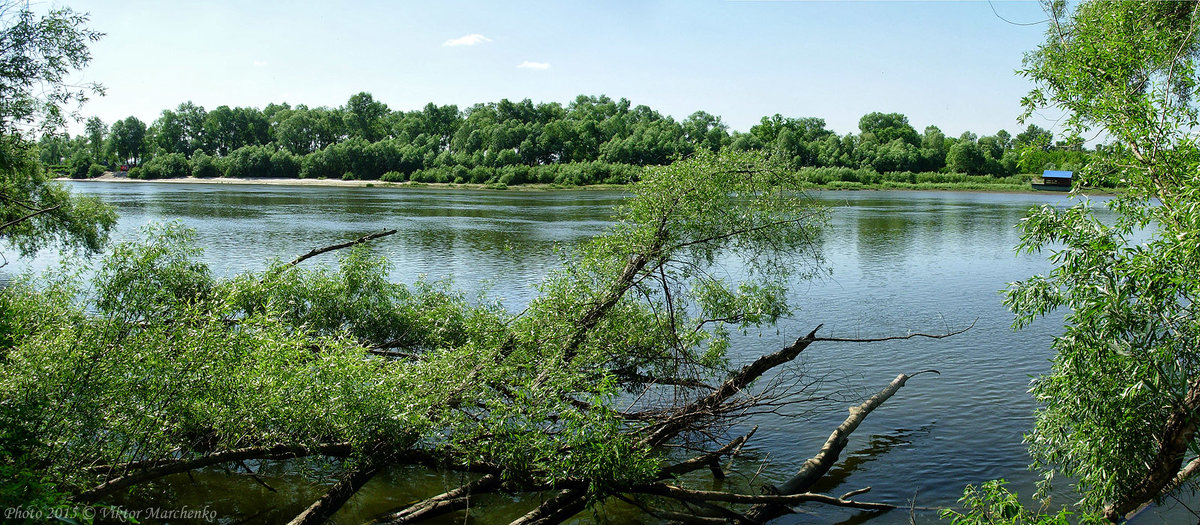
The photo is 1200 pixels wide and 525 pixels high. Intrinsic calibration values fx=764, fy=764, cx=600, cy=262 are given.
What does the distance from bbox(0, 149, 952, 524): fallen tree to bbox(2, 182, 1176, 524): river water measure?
1.33m

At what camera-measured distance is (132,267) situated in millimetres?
9844

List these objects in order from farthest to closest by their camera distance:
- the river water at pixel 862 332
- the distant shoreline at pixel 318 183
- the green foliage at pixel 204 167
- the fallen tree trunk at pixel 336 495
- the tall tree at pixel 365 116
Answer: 1. the tall tree at pixel 365 116
2. the green foliage at pixel 204 167
3. the distant shoreline at pixel 318 183
4. the river water at pixel 862 332
5. the fallen tree trunk at pixel 336 495

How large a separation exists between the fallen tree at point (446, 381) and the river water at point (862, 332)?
1.33 meters

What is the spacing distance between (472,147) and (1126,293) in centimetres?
→ 12760

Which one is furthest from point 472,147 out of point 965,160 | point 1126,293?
point 1126,293

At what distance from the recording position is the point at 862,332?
71.1 ft

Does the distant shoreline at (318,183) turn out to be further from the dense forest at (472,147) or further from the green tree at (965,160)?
the green tree at (965,160)

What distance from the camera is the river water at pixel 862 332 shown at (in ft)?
40.4

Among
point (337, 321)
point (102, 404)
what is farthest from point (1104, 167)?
point (337, 321)

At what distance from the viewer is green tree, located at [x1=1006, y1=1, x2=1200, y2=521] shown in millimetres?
7723

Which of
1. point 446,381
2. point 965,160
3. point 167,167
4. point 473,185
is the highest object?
point 965,160

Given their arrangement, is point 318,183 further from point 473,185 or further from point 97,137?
point 97,137

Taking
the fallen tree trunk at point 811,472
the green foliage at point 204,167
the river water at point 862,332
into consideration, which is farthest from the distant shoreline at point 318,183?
the fallen tree trunk at point 811,472

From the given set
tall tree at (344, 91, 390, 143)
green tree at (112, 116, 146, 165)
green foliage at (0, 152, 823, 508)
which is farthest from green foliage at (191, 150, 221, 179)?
green foliage at (0, 152, 823, 508)
